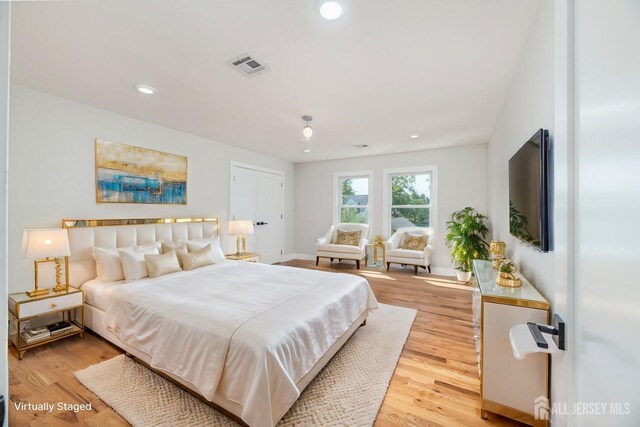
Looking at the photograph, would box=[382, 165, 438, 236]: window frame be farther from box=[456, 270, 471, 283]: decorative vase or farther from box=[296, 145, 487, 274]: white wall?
box=[456, 270, 471, 283]: decorative vase

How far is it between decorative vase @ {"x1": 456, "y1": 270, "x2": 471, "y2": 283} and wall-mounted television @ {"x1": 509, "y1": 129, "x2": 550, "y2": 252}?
274 centimetres

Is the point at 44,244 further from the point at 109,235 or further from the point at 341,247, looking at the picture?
the point at 341,247

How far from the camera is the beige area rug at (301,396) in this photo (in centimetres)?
161

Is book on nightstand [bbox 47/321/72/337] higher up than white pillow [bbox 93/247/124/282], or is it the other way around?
white pillow [bbox 93/247/124/282]

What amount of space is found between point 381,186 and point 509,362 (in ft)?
15.1

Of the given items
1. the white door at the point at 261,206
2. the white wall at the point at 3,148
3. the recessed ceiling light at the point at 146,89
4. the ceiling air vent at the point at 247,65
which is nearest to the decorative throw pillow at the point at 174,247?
the white door at the point at 261,206

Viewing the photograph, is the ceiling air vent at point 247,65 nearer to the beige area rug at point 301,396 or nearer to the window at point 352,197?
the beige area rug at point 301,396

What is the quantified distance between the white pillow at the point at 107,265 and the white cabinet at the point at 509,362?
3.39 m

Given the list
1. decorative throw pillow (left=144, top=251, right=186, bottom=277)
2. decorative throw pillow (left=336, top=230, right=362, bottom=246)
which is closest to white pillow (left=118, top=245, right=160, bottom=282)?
decorative throw pillow (left=144, top=251, right=186, bottom=277)

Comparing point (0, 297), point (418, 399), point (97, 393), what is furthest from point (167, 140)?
point (418, 399)

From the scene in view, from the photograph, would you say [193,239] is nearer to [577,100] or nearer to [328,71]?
[328,71]

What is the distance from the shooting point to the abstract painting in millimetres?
3166

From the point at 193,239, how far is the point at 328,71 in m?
3.07

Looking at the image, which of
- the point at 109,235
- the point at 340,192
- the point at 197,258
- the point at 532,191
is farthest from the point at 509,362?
the point at 340,192
